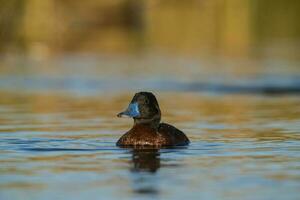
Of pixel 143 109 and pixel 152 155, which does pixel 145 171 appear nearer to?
pixel 152 155

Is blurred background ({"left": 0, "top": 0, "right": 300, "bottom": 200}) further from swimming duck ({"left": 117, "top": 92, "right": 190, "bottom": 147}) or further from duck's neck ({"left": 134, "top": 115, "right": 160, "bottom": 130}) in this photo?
duck's neck ({"left": 134, "top": 115, "right": 160, "bottom": 130})

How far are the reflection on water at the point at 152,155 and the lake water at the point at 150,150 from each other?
0.03 ft

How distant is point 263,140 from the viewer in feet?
45.5

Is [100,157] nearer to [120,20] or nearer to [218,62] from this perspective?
[218,62]

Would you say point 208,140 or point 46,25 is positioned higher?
point 46,25

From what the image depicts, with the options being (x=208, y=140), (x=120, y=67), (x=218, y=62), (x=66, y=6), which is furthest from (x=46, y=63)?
(x=208, y=140)

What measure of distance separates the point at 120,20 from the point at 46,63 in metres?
14.6

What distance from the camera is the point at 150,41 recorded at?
37844mm

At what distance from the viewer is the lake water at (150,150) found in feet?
33.4

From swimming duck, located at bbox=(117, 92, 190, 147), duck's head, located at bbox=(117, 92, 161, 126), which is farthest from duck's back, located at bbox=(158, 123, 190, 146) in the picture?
duck's head, located at bbox=(117, 92, 161, 126)

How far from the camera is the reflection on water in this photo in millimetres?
10016

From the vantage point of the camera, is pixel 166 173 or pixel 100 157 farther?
pixel 100 157

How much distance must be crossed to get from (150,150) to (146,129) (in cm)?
37

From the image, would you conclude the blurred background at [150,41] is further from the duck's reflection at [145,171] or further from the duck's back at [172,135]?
the duck's reflection at [145,171]
